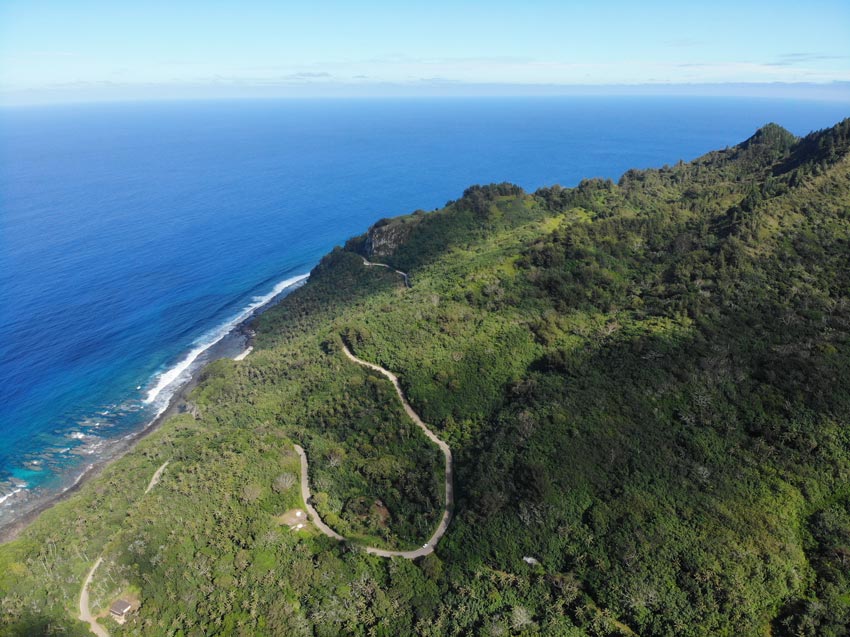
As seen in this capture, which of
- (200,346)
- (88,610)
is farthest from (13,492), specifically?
(200,346)

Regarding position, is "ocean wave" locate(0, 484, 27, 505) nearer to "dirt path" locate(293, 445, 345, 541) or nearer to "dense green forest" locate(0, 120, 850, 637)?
"dense green forest" locate(0, 120, 850, 637)

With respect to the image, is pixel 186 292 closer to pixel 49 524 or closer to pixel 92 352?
pixel 92 352

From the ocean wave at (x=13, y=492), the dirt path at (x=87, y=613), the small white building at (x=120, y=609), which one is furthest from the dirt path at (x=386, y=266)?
the small white building at (x=120, y=609)

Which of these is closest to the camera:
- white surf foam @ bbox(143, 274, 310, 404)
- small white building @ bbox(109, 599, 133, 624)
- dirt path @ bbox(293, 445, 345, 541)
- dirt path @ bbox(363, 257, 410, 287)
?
small white building @ bbox(109, 599, 133, 624)

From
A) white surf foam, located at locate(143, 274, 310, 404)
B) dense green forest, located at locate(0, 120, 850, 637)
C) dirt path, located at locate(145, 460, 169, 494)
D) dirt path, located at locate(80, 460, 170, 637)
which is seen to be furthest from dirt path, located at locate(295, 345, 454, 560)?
white surf foam, located at locate(143, 274, 310, 404)

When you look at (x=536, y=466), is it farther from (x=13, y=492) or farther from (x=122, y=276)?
(x=122, y=276)

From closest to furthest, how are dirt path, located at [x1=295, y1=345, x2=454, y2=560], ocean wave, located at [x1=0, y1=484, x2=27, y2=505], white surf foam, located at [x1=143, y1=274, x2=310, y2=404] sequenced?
dirt path, located at [x1=295, y1=345, x2=454, y2=560], ocean wave, located at [x1=0, y1=484, x2=27, y2=505], white surf foam, located at [x1=143, y1=274, x2=310, y2=404]

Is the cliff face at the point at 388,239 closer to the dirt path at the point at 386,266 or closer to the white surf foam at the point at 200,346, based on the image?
the dirt path at the point at 386,266
